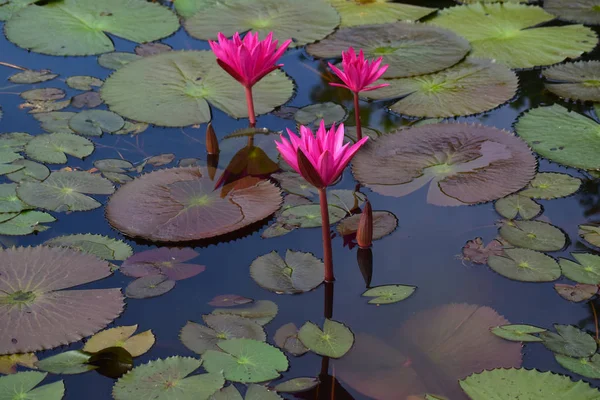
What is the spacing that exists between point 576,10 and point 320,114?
238 centimetres

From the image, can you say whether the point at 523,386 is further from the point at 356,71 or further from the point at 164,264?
the point at 356,71

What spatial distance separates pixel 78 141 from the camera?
144 inches

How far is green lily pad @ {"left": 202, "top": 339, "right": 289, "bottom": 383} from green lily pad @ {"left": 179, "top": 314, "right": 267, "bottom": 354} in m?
0.04

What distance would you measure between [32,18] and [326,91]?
2076 millimetres

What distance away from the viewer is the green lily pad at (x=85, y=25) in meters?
4.64

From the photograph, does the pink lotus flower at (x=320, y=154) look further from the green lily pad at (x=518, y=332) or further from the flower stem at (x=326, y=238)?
the green lily pad at (x=518, y=332)

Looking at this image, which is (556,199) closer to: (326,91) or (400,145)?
(400,145)

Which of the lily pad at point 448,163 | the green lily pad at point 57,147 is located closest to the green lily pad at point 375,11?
the lily pad at point 448,163

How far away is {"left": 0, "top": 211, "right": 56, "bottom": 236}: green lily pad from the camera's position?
3.01 m

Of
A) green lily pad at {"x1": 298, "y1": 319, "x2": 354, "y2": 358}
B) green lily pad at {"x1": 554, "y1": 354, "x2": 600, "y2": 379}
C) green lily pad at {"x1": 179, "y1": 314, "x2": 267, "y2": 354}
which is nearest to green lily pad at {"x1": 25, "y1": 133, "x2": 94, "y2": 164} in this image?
green lily pad at {"x1": 179, "y1": 314, "x2": 267, "y2": 354}

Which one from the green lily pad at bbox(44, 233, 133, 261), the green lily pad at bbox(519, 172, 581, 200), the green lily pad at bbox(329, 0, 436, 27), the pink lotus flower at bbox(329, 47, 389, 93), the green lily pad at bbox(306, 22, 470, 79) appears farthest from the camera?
the green lily pad at bbox(329, 0, 436, 27)

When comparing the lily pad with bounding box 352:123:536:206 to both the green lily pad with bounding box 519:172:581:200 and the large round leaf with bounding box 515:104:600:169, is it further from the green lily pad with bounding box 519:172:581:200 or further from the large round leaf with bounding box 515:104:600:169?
the large round leaf with bounding box 515:104:600:169

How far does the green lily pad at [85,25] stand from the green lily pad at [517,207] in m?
2.61

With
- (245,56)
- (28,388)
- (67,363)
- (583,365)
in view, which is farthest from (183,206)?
(583,365)
